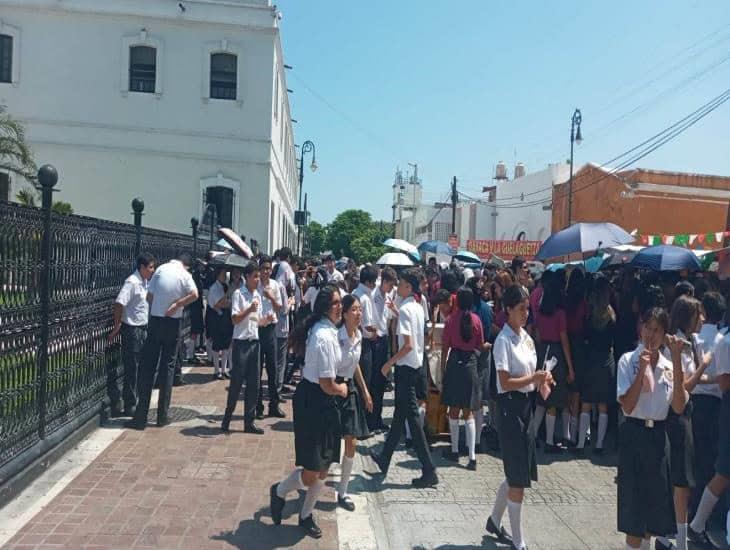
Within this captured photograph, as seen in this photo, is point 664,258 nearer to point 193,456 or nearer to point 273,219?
point 193,456

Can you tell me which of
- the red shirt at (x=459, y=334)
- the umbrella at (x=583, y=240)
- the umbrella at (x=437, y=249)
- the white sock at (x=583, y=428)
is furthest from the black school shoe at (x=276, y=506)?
the umbrella at (x=437, y=249)

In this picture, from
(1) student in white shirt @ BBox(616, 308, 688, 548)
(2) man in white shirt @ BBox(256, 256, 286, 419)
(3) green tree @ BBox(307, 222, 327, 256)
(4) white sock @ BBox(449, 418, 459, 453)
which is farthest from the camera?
(3) green tree @ BBox(307, 222, 327, 256)

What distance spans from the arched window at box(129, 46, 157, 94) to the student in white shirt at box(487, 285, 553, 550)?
69.5 ft

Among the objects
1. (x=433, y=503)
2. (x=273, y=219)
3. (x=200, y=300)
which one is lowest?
(x=433, y=503)

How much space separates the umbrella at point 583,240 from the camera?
9.27 m

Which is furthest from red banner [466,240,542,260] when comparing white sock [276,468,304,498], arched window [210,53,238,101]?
white sock [276,468,304,498]

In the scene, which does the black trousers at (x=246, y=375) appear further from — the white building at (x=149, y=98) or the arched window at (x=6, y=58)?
the arched window at (x=6, y=58)

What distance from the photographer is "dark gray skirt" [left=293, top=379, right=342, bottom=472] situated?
4914mm

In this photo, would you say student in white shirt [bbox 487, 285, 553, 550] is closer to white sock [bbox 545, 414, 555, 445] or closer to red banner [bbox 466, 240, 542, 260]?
white sock [bbox 545, 414, 555, 445]

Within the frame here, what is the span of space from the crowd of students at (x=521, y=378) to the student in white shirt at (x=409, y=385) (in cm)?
1

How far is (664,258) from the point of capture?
930 cm

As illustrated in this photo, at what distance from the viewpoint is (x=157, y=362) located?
786cm

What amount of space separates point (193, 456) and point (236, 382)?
1035mm

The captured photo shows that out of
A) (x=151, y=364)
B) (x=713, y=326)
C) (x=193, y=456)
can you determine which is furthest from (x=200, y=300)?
(x=713, y=326)
